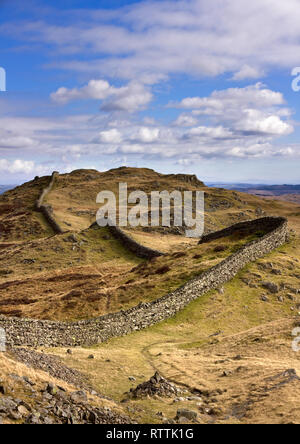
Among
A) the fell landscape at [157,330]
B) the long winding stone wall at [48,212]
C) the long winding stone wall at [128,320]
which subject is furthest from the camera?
the long winding stone wall at [48,212]

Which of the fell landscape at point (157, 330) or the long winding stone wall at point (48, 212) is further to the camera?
the long winding stone wall at point (48, 212)

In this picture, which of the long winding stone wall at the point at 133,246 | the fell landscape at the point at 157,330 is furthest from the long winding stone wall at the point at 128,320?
the long winding stone wall at the point at 133,246

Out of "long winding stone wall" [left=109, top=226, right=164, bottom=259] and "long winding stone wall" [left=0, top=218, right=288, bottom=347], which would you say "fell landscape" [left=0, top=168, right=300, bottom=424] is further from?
"long winding stone wall" [left=109, top=226, right=164, bottom=259]

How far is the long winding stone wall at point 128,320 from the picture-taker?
25047mm

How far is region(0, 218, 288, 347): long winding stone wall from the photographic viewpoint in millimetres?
25047

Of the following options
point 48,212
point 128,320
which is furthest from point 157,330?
point 48,212

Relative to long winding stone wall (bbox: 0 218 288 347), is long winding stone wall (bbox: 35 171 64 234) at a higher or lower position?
higher

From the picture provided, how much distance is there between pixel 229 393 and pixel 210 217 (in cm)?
8493

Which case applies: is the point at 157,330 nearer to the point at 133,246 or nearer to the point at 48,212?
the point at 133,246

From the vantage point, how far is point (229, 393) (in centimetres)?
1809

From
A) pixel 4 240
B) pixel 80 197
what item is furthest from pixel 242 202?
pixel 4 240

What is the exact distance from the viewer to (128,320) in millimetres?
31047

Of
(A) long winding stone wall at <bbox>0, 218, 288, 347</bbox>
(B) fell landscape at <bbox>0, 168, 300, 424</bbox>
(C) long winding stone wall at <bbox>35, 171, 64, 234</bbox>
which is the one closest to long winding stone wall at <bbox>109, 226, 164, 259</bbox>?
(B) fell landscape at <bbox>0, 168, 300, 424</bbox>

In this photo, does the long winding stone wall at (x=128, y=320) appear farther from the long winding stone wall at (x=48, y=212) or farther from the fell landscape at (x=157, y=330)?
the long winding stone wall at (x=48, y=212)
